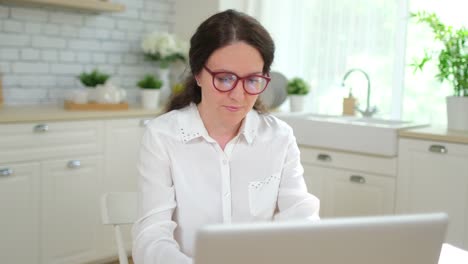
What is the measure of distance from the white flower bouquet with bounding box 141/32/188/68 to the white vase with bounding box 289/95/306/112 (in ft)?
2.76

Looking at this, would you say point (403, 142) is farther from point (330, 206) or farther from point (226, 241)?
point (226, 241)

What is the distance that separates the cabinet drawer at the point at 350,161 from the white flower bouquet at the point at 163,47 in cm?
125

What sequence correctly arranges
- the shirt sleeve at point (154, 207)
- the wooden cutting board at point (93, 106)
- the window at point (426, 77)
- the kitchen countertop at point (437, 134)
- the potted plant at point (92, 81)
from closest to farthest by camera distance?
the shirt sleeve at point (154, 207), the kitchen countertop at point (437, 134), the wooden cutting board at point (93, 106), the window at point (426, 77), the potted plant at point (92, 81)

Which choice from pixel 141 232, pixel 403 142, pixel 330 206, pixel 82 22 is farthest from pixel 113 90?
pixel 141 232

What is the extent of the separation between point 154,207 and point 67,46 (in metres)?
2.72

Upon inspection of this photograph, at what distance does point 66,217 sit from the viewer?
3291mm

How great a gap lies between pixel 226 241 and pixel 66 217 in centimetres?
273

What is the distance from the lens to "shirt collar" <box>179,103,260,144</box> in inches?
63.3

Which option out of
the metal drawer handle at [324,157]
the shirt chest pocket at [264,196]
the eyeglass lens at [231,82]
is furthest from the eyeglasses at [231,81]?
the metal drawer handle at [324,157]

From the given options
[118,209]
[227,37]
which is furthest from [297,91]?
[227,37]

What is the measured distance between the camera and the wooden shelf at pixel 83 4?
3.51 meters

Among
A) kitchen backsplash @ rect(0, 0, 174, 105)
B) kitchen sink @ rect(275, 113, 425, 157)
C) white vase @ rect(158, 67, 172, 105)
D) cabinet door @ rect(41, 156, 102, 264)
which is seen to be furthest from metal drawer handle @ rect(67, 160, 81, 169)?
kitchen sink @ rect(275, 113, 425, 157)

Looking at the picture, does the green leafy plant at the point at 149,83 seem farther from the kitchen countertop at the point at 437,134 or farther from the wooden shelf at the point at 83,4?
the kitchen countertop at the point at 437,134

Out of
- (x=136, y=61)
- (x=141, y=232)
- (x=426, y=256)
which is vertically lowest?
(x=141, y=232)
